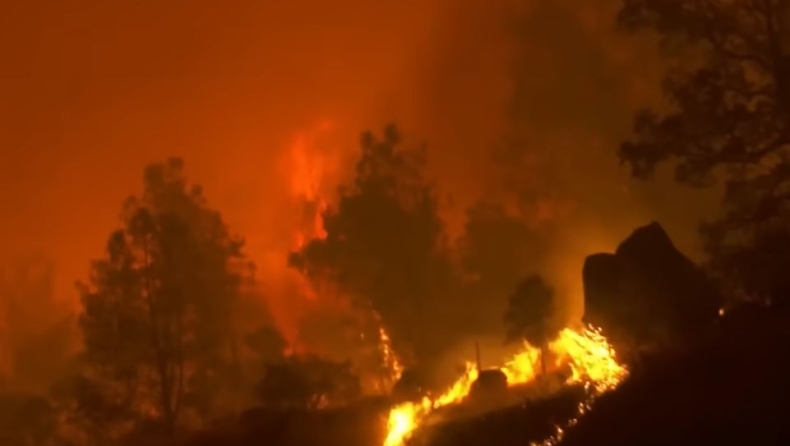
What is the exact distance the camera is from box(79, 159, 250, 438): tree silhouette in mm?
33406

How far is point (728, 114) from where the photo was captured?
19.7 meters

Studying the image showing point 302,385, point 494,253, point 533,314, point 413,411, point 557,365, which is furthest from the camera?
point 494,253

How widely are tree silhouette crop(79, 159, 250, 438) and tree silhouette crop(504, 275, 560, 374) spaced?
36.6ft

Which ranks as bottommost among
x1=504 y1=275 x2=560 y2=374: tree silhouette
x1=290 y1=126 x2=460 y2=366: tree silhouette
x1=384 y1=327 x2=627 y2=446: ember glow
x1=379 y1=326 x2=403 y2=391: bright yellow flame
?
x1=384 y1=327 x2=627 y2=446: ember glow

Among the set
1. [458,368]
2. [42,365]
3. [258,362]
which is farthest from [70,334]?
[458,368]

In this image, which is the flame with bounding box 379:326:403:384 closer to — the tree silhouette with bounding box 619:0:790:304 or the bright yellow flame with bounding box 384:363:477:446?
the bright yellow flame with bounding box 384:363:477:446

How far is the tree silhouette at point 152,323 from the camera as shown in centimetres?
3341

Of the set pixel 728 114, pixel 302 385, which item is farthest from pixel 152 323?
pixel 728 114

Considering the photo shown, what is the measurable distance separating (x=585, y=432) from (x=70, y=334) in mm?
50411

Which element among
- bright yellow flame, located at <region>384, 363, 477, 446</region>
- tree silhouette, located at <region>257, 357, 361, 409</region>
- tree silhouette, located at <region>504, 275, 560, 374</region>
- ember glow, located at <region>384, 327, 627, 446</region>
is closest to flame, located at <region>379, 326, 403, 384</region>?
ember glow, located at <region>384, 327, 627, 446</region>

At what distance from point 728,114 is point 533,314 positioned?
65.5 ft

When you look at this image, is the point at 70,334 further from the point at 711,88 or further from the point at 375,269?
the point at 711,88

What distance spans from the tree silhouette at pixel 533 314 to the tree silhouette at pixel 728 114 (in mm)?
18435

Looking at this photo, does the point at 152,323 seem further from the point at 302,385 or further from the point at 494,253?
the point at 494,253
